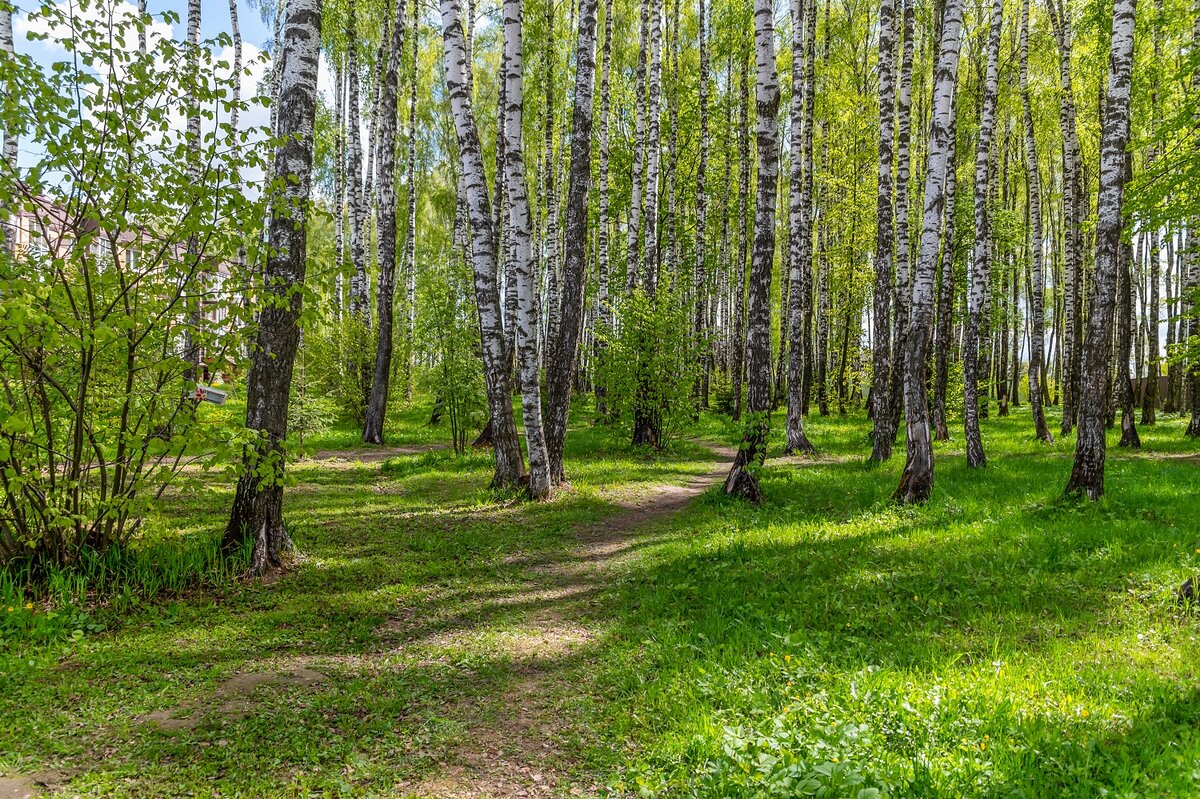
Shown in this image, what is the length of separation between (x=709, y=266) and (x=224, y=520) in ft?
81.6

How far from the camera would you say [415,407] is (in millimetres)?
25078

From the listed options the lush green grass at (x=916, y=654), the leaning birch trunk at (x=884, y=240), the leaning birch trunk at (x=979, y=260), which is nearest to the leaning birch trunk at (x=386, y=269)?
the lush green grass at (x=916, y=654)

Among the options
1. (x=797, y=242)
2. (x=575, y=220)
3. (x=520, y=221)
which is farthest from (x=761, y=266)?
(x=797, y=242)

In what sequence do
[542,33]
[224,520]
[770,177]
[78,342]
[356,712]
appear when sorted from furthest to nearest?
[542,33], [770,177], [224,520], [78,342], [356,712]

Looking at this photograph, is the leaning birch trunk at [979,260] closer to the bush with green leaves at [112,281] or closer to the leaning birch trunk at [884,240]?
the leaning birch trunk at [884,240]

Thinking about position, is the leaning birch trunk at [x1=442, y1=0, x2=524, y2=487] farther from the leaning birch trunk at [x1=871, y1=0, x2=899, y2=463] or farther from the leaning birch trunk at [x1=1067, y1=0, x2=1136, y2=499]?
the leaning birch trunk at [x1=1067, y1=0, x2=1136, y2=499]

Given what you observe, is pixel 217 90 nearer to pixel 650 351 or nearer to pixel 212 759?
pixel 212 759

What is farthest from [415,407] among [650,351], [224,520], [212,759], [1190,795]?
[1190,795]

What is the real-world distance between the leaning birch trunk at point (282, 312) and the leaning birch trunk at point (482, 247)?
120 inches

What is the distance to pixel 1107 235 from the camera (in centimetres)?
791

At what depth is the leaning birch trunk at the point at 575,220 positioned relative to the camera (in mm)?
10148

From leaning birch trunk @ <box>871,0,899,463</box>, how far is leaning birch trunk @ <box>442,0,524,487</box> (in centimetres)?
662

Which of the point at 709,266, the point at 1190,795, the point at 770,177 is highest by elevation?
the point at 709,266

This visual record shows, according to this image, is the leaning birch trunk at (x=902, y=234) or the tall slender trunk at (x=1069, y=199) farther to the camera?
the tall slender trunk at (x=1069, y=199)
